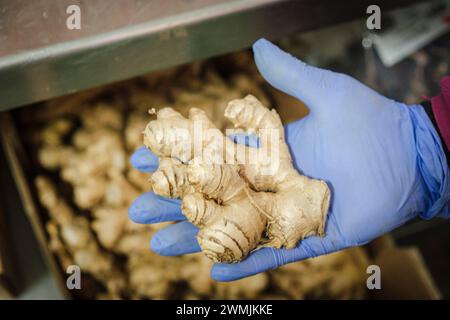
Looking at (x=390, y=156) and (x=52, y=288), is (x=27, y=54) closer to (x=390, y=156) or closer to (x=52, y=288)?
(x=52, y=288)

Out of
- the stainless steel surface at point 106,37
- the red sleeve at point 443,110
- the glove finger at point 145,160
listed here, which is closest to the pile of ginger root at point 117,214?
the glove finger at point 145,160

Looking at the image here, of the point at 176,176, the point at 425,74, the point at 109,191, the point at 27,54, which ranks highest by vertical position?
the point at 27,54

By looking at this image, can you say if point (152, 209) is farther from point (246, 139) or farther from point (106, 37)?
point (106, 37)

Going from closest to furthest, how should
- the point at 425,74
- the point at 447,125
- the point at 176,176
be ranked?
the point at 176,176 → the point at 447,125 → the point at 425,74

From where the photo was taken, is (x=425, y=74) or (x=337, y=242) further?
(x=425, y=74)

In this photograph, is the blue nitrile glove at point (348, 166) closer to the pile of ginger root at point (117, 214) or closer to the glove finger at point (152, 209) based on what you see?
the glove finger at point (152, 209)
